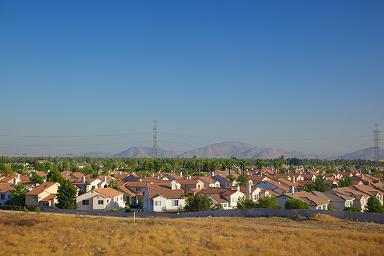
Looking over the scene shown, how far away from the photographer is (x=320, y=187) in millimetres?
87438

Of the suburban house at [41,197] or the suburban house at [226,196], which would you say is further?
the suburban house at [226,196]

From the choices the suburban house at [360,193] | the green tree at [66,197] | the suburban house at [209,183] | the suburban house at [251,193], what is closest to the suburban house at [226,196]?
the suburban house at [251,193]

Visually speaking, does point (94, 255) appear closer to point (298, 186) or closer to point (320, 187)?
point (320, 187)

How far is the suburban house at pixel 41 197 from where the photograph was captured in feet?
227

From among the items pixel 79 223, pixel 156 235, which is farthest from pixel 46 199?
pixel 156 235

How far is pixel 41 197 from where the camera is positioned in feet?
229

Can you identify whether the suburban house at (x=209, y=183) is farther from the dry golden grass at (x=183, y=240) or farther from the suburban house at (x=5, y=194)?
the dry golden grass at (x=183, y=240)

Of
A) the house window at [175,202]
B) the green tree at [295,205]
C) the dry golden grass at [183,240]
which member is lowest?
the house window at [175,202]

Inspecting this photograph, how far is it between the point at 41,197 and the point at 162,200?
17568 mm

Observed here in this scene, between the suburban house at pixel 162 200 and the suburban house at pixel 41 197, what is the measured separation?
13879 mm

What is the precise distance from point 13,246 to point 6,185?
181 feet

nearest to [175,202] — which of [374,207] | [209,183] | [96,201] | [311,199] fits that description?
[96,201]

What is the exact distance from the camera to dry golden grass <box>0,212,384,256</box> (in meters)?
26.8

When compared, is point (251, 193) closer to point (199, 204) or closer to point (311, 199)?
point (311, 199)
